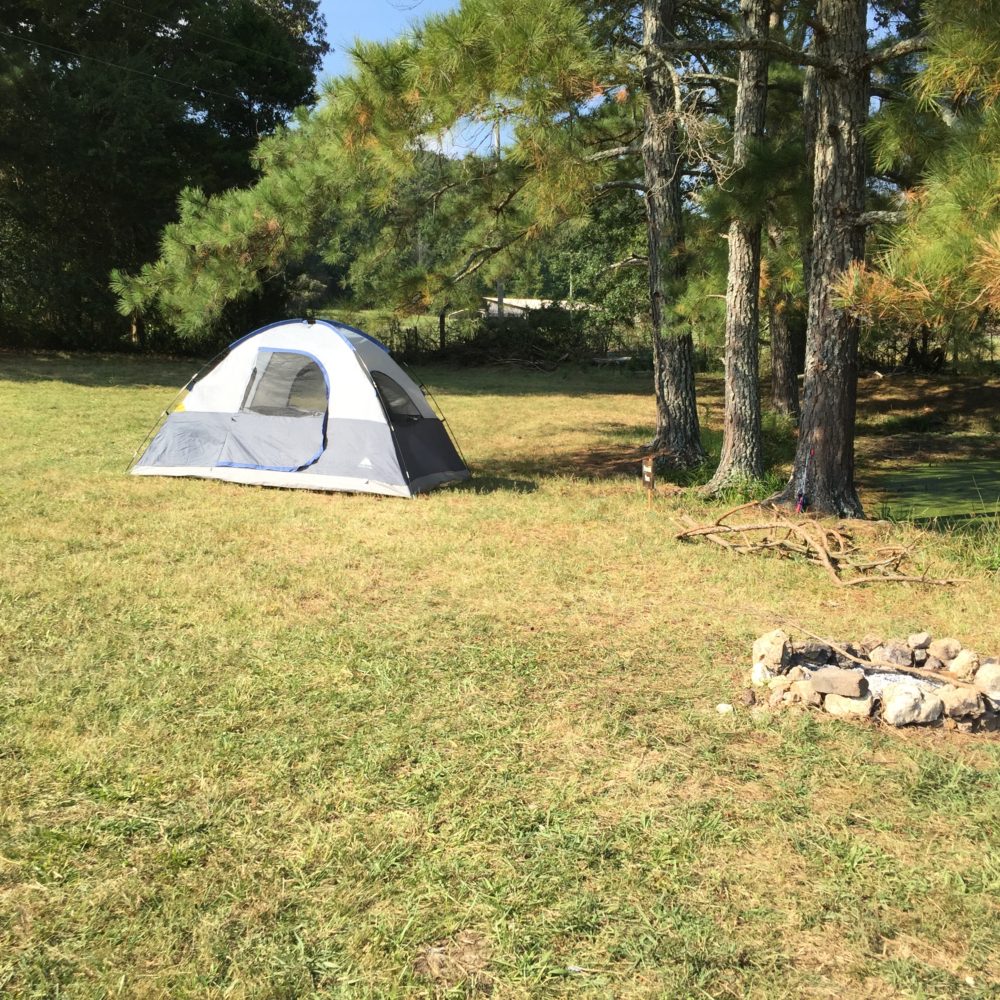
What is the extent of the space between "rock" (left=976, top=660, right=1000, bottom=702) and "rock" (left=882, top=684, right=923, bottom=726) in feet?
0.79

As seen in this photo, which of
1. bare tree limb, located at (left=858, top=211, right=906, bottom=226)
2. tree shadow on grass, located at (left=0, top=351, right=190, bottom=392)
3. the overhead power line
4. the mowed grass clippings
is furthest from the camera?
the overhead power line

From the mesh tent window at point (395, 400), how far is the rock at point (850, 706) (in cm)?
463

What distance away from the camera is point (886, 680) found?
3.58m

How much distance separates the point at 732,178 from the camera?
6.61 metres

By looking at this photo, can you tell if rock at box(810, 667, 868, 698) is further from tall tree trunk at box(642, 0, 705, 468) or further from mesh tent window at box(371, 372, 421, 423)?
tall tree trunk at box(642, 0, 705, 468)

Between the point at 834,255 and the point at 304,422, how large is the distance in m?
4.28

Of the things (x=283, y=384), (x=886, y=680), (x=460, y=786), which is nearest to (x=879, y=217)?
(x=886, y=680)

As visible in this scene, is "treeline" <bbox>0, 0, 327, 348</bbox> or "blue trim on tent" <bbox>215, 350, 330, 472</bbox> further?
"treeline" <bbox>0, 0, 327, 348</bbox>

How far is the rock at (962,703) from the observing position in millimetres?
3324

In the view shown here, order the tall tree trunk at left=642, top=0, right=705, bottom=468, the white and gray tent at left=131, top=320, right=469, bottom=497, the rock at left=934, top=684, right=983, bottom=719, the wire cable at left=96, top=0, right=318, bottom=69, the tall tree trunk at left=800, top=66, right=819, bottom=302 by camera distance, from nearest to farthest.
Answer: the rock at left=934, top=684, right=983, bottom=719
the tall tree trunk at left=800, top=66, right=819, bottom=302
the white and gray tent at left=131, top=320, right=469, bottom=497
the tall tree trunk at left=642, top=0, right=705, bottom=468
the wire cable at left=96, top=0, right=318, bottom=69

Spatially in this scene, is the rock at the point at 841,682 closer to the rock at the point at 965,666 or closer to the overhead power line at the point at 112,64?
the rock at the point at 965,666

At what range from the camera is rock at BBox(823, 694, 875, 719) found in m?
3.42

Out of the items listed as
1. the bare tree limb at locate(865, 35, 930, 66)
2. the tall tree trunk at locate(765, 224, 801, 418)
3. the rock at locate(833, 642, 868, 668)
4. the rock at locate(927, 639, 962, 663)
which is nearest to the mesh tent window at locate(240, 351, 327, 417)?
the bare tree limb at locate(865, 35, 930, 66)

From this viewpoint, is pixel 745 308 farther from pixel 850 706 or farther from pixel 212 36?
pixel 212 36
